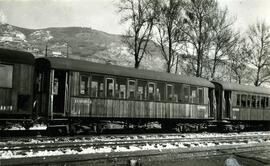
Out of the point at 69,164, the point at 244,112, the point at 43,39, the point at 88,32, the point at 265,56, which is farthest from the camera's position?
the point at 88,32

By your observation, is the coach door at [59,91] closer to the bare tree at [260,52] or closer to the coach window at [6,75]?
the coach window at [6,75]

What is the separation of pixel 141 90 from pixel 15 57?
24.7 feet

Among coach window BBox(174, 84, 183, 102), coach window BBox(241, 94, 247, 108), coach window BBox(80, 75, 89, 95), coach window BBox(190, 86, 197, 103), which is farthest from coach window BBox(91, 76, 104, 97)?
coach window BBox(241, 94, 247, 108)

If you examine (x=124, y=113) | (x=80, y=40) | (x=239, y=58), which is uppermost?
(x=80, y=40)

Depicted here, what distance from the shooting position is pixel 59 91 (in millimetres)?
16984

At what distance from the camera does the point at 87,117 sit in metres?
17.7

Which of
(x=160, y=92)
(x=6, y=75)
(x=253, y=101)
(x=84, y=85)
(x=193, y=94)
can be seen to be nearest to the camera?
(x=6, y=75)

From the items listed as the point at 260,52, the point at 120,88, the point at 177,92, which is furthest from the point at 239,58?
the point at 120,88

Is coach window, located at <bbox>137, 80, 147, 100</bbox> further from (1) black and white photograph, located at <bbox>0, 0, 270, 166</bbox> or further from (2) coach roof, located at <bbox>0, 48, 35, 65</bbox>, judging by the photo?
(2) coach roof, located at <bbox>0, 48, 35, 65</bbox>

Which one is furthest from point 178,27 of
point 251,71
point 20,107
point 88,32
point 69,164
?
point 88,32

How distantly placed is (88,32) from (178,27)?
492 ft

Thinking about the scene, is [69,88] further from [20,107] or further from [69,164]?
[69,164]

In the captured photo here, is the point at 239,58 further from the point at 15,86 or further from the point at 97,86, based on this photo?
the point at 15,86

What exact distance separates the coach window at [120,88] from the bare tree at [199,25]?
2194 centimetres
